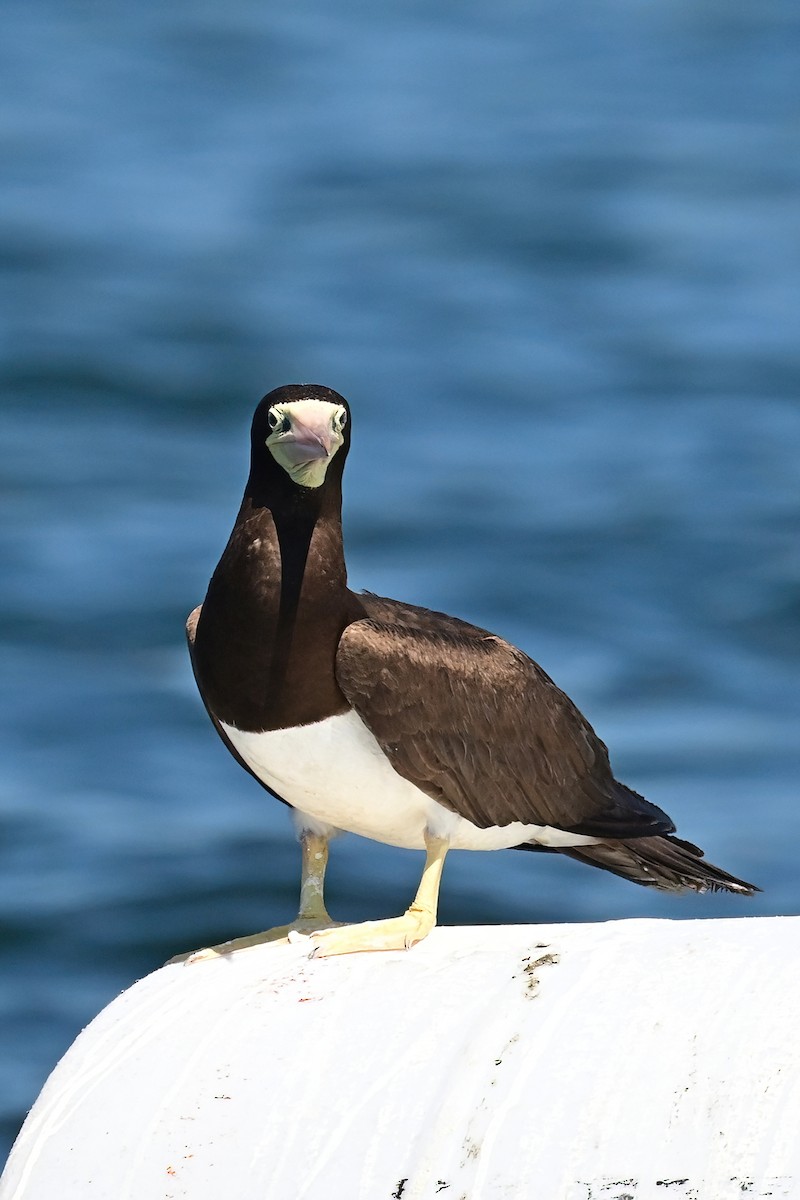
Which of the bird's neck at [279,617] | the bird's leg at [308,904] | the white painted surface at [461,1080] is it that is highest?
the bird's neck at [279,617]

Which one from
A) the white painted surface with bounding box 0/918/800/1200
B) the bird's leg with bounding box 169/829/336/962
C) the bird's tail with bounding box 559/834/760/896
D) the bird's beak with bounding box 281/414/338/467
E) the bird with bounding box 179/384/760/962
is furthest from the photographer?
the bird's tail with bounding box 559/834/760/896

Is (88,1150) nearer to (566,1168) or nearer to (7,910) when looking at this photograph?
(566,1168)

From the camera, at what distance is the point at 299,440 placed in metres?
7.10

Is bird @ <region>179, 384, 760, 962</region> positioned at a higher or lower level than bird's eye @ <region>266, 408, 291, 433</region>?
Answer: lower

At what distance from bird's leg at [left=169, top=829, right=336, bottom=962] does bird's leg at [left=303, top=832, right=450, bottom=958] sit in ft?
1.35

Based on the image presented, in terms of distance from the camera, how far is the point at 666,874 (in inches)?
336

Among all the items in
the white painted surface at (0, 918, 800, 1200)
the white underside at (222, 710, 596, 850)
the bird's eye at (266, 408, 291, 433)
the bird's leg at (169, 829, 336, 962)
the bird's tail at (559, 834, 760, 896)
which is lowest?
the white painted surface at (0, 918, 800, 1200)

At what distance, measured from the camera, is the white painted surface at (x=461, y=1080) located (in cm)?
564

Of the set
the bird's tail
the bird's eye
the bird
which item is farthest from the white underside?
the bird's eye

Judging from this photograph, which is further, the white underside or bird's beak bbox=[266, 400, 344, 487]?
the white underside

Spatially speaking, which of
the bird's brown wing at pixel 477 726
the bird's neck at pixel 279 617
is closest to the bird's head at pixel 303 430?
the bird's neck at pixel 279 617

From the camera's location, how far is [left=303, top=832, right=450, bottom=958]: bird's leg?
23.5 ft

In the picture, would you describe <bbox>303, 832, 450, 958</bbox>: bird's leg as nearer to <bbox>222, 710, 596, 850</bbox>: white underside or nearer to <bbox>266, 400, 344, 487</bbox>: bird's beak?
<bbox>222, 710, 596, 850</bbox>: white underside

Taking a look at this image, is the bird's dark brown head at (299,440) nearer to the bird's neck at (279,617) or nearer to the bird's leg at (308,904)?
the bird's neck at (279,617)
